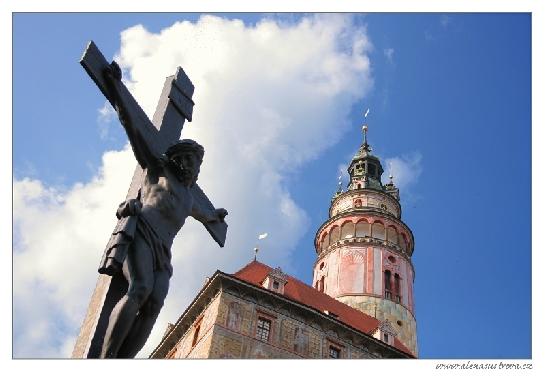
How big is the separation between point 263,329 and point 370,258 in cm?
1420

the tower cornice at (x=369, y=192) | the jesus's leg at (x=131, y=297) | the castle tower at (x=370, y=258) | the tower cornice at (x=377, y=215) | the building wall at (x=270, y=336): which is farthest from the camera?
the tower cornice at (x=369, y=192)

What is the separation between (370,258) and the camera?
1384 inches

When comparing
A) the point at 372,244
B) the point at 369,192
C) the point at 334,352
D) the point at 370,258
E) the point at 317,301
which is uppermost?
the point at 369,192

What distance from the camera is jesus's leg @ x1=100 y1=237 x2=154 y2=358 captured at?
322 cm

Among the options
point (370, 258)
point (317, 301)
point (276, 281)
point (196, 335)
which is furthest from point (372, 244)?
point (196, 335)

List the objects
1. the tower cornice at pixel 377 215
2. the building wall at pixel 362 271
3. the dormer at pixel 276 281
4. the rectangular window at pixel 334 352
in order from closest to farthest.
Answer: the rectangular window at pixel 334 352 < the dormer at pixel 276 281 < the building wall at pixel 362 271 < the tower cornice at pixel 377 215

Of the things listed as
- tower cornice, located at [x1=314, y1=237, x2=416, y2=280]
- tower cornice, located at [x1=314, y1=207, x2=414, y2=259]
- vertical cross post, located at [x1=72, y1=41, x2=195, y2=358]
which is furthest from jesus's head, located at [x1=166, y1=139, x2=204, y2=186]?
tower cornice, located at [x1=314, y1=207, x2=414, y2=259]

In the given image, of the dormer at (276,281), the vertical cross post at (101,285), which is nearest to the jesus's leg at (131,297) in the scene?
the vertical cross post at (101,285)

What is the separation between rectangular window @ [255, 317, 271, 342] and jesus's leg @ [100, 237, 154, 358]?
63.6ft

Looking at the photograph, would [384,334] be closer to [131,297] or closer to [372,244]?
[372,244]

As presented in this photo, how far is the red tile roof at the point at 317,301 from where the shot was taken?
27.2 meters

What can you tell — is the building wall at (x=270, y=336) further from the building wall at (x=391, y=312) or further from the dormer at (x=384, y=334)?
the building wall at (x=391, y=312)

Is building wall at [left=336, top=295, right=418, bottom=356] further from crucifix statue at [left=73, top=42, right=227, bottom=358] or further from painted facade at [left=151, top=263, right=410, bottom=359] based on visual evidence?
crucifix statue at [left=73, top=42, right=227, bottom=358]
